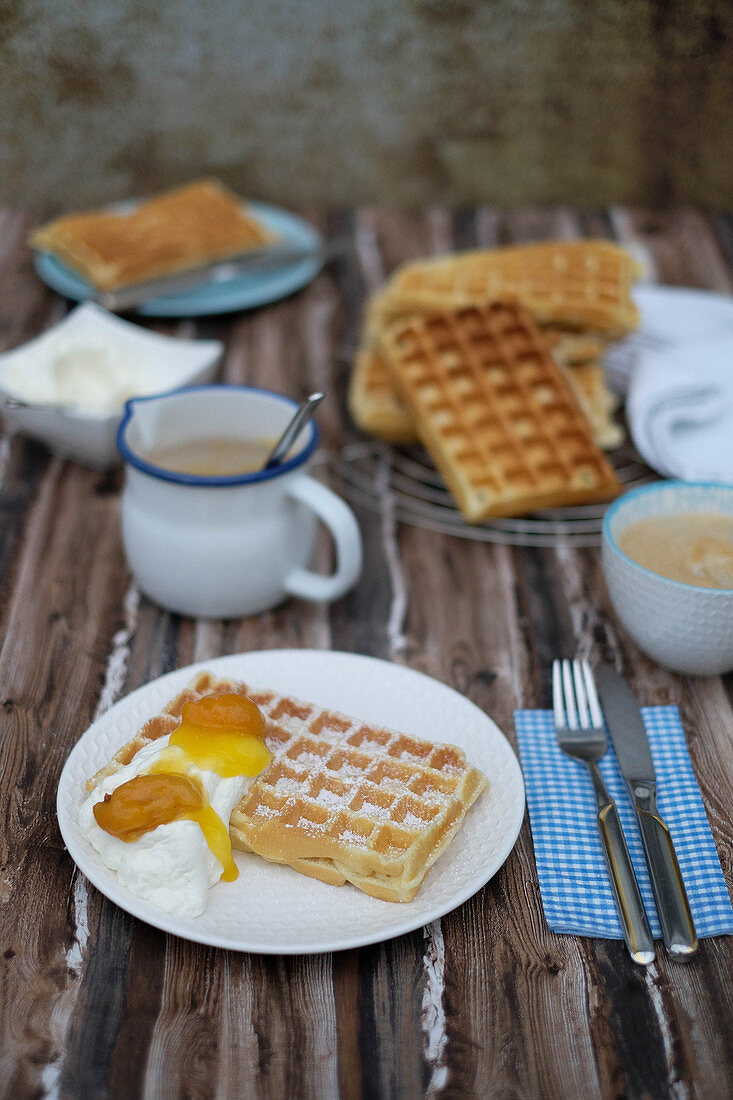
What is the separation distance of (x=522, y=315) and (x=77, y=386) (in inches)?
30.5

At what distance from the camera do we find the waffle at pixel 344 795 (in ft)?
2.90

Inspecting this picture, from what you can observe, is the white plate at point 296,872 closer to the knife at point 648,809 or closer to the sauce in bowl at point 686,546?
the knife at point 648,809

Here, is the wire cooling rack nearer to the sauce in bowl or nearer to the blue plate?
the sauce in bowl

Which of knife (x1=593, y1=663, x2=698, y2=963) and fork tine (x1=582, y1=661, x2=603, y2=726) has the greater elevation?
knife (x1=593, y1=663, x2=698, y2=963)

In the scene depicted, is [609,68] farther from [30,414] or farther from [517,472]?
[30,414]

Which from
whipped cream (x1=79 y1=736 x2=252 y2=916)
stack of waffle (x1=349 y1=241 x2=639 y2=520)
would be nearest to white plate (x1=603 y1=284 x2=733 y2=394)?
stack of waffle (x1=349 y1=241 x2=639 y2=520)

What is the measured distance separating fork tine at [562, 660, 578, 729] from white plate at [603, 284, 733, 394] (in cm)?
78

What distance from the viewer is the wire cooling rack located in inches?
58.7

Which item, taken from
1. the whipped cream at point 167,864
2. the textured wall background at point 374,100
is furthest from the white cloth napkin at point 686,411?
the textured wall background at point 374,100

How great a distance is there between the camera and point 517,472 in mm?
1521

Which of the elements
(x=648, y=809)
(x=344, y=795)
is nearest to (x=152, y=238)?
→ (x=344, y=795)

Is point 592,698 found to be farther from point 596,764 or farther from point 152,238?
point 152,238

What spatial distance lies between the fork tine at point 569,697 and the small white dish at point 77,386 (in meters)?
0.77

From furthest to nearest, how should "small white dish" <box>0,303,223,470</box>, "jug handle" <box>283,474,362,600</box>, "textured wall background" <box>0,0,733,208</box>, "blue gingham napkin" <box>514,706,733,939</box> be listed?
1. "textured wall background" <box>0,0,733,208</box>
2. "small white dish" <box>0,303,223,470</box>
3. "jug handle" <box>283,474,362,600</box>
4. "blue gingham napkin" <box>514,706,733,939</box>
